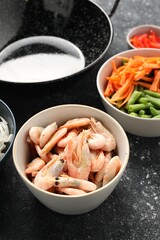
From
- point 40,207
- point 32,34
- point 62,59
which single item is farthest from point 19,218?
point 32,34

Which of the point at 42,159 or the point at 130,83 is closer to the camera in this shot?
the point at 42,159

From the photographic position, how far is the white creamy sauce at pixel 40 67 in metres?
1.06


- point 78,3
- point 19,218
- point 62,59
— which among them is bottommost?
point 19,218

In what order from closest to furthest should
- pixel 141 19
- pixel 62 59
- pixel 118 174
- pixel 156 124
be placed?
pixel 118 174 < pixel 156 124 < pixel 62 59 < pixel 141 19

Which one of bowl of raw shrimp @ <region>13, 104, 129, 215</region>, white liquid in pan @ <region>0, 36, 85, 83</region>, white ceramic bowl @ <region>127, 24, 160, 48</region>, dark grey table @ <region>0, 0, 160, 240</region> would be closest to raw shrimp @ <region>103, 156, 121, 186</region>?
bowl of raw shrimp @ <region>13, 104, 129, 215</region>

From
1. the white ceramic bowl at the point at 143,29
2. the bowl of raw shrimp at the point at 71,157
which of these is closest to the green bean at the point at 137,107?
the bowl of raw shrimp at the point at 71,157

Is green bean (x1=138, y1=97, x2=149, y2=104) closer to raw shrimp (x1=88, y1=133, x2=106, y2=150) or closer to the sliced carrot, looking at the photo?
the sliced carrot

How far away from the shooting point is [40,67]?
3.63 ft

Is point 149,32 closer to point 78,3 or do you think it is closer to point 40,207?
point 78,3

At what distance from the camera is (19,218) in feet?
2.67

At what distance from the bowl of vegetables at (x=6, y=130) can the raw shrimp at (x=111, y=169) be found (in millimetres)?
211

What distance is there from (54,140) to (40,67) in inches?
13.8

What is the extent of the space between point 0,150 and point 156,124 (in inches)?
14.5

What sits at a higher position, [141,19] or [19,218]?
[141,19]
